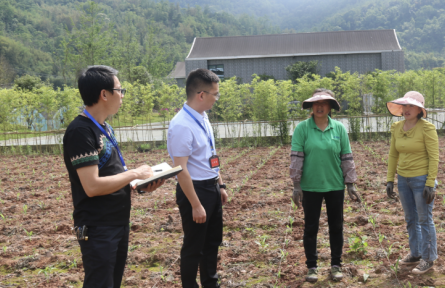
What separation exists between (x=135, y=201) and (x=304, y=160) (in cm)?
370

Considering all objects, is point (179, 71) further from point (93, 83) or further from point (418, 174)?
point (93, 83)

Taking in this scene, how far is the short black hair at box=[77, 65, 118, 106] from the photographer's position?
1812 millimetres

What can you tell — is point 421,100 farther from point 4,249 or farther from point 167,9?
point 167,9

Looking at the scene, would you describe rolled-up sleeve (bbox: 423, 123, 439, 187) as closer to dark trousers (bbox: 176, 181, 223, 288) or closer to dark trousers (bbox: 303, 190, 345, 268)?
dark trousers (bbox: 303, 190, 345, 268)

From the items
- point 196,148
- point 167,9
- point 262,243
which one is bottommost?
point 262,243

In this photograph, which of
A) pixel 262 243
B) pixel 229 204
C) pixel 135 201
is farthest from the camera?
pixel 135 201

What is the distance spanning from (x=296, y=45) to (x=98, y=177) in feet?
102

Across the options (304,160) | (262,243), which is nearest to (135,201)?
(262,243)

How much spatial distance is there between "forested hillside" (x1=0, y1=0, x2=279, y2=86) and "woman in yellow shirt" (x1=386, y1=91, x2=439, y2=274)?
28.5 meters

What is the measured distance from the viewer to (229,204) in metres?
5.55

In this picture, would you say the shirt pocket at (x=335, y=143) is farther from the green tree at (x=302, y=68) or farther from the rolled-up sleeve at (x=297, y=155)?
the green tree at (x=302, y=68)

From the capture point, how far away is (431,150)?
291cm

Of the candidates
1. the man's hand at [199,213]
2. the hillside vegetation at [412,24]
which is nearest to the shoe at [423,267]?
the man's hand at [199,213]

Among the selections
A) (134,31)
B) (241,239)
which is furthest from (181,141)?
(134,31)
